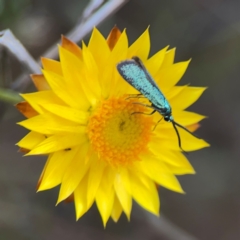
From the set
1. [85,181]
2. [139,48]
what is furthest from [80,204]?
[139,48]

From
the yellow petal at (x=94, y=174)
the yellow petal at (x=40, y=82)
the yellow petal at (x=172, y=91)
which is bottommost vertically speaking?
the yellow petal at (x=94, y=174)

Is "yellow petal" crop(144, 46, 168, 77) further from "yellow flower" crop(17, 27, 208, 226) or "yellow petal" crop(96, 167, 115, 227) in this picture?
"yellow petal" crop(96, 167, 115, 227)

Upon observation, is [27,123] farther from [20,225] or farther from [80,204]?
[20,225]

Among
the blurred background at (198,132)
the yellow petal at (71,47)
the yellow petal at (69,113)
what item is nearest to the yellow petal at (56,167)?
the yellow petal at (69,113)

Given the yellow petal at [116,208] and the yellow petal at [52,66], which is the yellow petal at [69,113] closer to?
the yellow petal at [52,66]

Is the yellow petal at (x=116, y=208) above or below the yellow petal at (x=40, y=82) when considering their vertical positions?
below

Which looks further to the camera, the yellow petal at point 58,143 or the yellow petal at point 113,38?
the yellow petal at point 113,38

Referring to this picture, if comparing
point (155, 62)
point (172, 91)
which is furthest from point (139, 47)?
point (172, 91)

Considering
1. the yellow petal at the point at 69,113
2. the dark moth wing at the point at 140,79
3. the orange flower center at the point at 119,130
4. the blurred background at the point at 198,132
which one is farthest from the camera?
the blurred background at the point at 198,132
